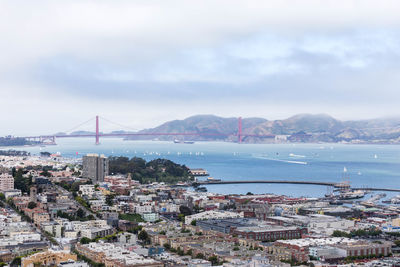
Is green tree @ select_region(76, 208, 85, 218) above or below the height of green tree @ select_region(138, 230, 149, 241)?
above

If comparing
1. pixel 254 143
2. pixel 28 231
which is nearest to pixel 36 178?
pixel 28 231

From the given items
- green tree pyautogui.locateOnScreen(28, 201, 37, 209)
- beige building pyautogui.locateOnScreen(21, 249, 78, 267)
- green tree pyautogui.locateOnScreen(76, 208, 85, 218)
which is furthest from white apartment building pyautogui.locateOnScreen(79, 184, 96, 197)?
beige building pyautogui.locateOnScreen(21, 249, 78, 267)

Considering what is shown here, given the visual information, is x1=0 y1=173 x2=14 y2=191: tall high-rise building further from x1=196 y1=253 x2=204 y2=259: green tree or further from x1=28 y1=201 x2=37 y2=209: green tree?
x1=196 y1=253 x2=204 y2=259: green tree

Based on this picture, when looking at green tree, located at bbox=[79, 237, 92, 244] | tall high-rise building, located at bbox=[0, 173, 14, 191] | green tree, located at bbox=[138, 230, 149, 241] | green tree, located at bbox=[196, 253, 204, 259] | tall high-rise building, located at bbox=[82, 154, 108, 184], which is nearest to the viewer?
green tree, located at bbox=[196, 253, 204, 259]

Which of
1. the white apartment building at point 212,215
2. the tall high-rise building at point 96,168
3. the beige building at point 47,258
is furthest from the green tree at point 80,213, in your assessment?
the tall high-rise building at point 96,168

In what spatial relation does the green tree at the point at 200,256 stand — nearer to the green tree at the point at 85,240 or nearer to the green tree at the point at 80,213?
the green tree at the point at 85,240

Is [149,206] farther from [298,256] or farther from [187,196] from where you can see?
[298,256]

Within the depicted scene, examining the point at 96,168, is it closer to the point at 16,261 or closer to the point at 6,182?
the point at 6,182
